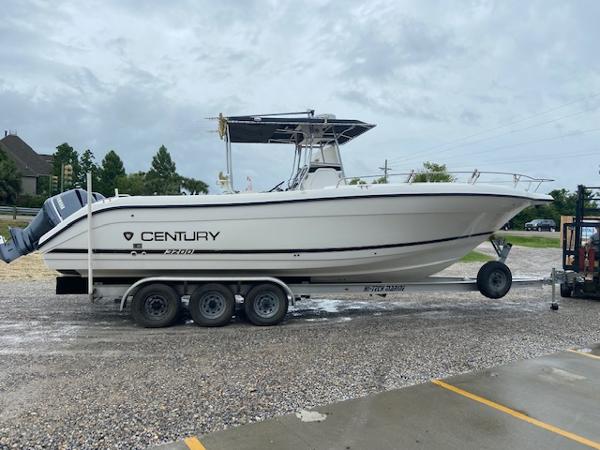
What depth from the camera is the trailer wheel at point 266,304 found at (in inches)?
287

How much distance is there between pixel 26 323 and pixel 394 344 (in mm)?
5447

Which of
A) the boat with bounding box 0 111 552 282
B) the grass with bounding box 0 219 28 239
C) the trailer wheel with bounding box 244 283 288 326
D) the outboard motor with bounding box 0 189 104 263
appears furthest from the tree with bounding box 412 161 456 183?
the grass with bounding box 0 219 28 239

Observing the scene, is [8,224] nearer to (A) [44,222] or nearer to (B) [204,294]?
(A) [44,222]

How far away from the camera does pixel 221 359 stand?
18.1 ft

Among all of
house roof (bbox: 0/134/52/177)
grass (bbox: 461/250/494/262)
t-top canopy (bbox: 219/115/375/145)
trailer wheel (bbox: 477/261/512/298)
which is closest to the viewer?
trailer wheel (bbox: 477/261/512/298)

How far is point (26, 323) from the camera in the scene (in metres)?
7.41

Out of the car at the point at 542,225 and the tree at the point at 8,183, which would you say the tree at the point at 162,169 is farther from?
the car at the point at 542,225

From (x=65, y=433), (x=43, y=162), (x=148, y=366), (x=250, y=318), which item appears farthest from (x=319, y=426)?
(x=43, y=162)

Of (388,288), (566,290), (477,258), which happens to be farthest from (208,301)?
(477,258)

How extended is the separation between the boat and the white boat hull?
1 cm

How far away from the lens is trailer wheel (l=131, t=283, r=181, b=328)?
23.6 feet

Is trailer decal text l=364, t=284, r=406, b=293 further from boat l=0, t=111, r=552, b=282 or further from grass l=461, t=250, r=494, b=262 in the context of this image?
grass l=461, t=250, r=494, b=262

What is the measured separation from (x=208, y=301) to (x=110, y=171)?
41227 millimetres

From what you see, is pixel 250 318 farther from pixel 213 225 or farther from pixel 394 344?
pixel 394 344
